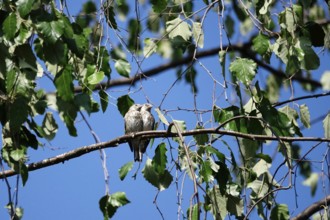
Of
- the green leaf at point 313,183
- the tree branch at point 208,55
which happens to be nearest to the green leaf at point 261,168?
the green leaf at point 313,183

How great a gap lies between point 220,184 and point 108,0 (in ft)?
3.64

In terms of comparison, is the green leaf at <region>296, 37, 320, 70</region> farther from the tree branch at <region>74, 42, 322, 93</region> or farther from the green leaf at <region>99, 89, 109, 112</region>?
the tree branch at <region>74, 42, 322, 93</region>

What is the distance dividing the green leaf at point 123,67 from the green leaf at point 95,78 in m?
0.19

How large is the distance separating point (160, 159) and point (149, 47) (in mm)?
665

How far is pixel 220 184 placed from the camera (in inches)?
134

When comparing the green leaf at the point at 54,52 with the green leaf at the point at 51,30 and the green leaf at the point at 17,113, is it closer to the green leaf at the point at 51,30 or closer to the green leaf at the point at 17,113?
the green leaf at the point at 51,30

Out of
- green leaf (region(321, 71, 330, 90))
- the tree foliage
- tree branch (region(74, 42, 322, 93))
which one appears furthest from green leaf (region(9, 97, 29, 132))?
tree branch (region(74, 42, 322, 93))

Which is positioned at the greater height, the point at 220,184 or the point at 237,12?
the point at 237,12

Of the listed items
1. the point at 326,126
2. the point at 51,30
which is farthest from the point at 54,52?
the point at 326,126

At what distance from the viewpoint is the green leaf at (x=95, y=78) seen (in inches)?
128

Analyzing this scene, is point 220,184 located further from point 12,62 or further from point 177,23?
point 12,62

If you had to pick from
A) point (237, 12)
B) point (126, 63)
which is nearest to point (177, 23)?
point (126, 63)

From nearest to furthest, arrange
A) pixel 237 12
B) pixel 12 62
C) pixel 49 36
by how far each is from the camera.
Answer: pixel 49 36 → pixel 12 62 → pixel 237 12

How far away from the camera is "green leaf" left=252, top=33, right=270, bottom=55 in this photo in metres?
3.41
